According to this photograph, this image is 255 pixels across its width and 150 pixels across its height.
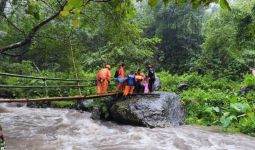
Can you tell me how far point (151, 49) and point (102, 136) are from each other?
11041 millimetres

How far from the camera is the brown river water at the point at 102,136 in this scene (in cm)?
951

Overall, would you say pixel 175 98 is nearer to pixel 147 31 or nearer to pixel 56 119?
pixel 56 119

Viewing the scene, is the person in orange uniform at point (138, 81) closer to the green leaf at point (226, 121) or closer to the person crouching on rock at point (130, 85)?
the person crouching on rock at point (130, 85)

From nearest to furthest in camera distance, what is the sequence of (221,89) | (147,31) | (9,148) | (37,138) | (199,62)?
(9,148)
(37,138)
(221,89)
(199,62)
(147,31)

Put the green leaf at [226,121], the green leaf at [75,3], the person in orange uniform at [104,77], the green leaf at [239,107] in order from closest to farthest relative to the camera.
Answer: the green leaf at [75,3] < the green leaf at [226,121] < the person in orange uniform at [104,77] < the green leaf at [239,107]

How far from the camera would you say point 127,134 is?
1096 cm

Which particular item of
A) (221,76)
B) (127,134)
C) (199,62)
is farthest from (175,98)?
(199,62)

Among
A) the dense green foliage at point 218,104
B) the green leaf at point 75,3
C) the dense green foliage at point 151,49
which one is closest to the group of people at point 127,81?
the dense green foliage at point 151,49

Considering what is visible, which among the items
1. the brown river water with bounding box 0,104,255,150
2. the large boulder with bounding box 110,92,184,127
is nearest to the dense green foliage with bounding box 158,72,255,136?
the brown river water with bounding box 0,104,255,150

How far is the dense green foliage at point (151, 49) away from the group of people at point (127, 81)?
43.2 inches

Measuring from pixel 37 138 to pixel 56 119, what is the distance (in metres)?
3.44

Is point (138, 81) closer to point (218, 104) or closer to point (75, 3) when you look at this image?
point (218, 104)

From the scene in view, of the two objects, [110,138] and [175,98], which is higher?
[175,98]

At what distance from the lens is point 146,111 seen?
12.3 meters
